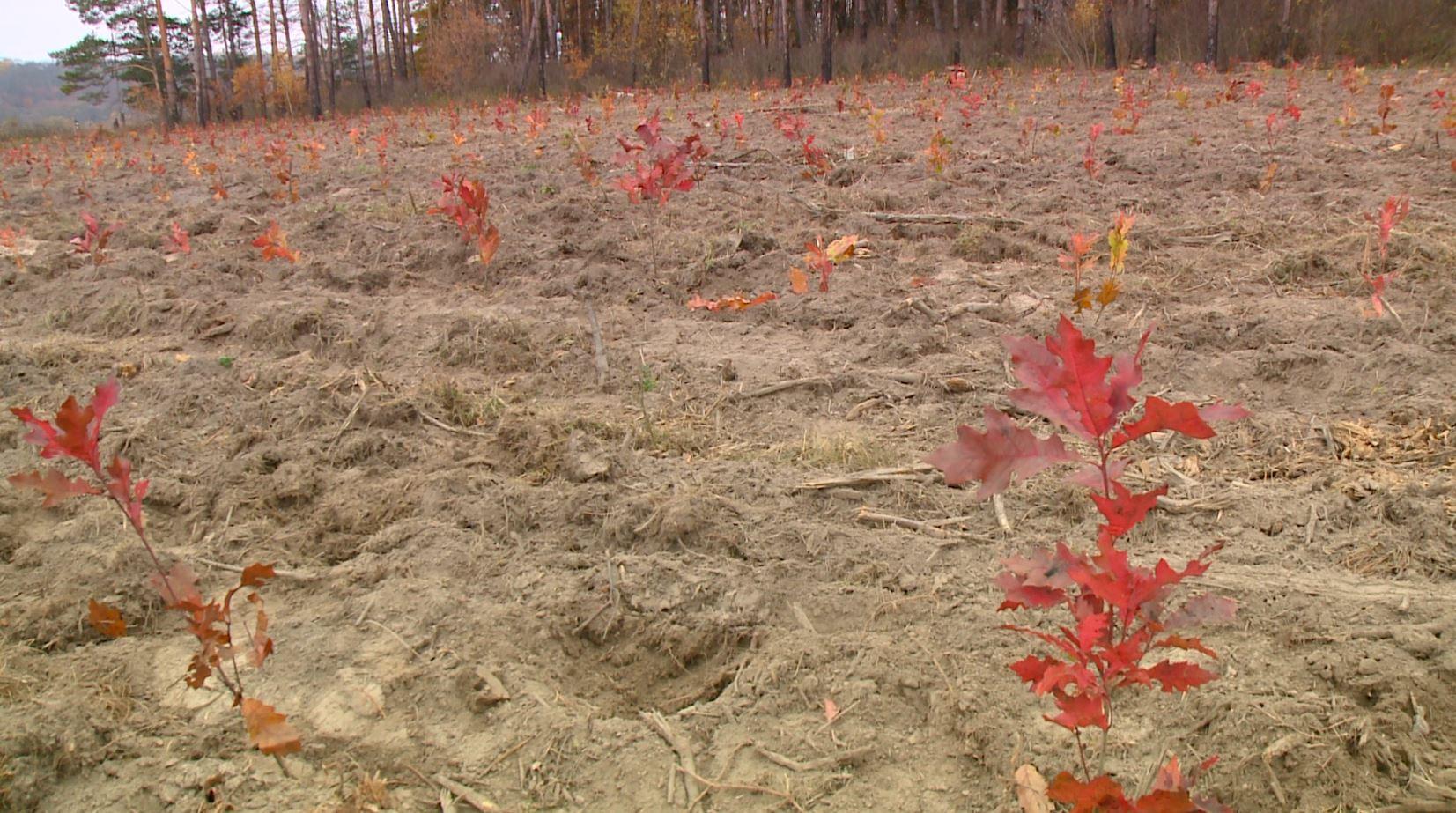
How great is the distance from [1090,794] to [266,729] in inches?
49.1

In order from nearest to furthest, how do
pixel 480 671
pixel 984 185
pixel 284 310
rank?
pixel 480 671, pixel 284 310, pixel 984 185

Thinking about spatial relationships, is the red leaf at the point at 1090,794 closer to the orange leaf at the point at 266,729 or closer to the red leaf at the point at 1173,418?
the red leaf at the point at 1173,418

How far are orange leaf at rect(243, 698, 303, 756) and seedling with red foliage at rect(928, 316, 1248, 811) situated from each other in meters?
1.12

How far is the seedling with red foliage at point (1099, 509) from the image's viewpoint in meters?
1.11

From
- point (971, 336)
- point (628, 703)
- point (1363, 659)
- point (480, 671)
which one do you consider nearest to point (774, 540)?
point (628, 703)

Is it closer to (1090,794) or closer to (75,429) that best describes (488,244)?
(75,429)

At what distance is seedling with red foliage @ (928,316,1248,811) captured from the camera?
1105mm

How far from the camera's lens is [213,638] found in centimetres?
152

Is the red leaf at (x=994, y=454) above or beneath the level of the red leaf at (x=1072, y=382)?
beneath

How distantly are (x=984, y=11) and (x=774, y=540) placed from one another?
23.3m

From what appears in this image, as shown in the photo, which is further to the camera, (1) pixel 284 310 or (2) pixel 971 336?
(1) pixel 284 310

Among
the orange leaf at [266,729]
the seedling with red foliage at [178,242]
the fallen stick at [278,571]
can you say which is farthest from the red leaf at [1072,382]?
the seedling with red foliage at [178,242]

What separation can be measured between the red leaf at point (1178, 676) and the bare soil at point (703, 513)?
359mm

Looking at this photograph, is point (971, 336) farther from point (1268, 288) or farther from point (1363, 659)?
point (1363, 659)
